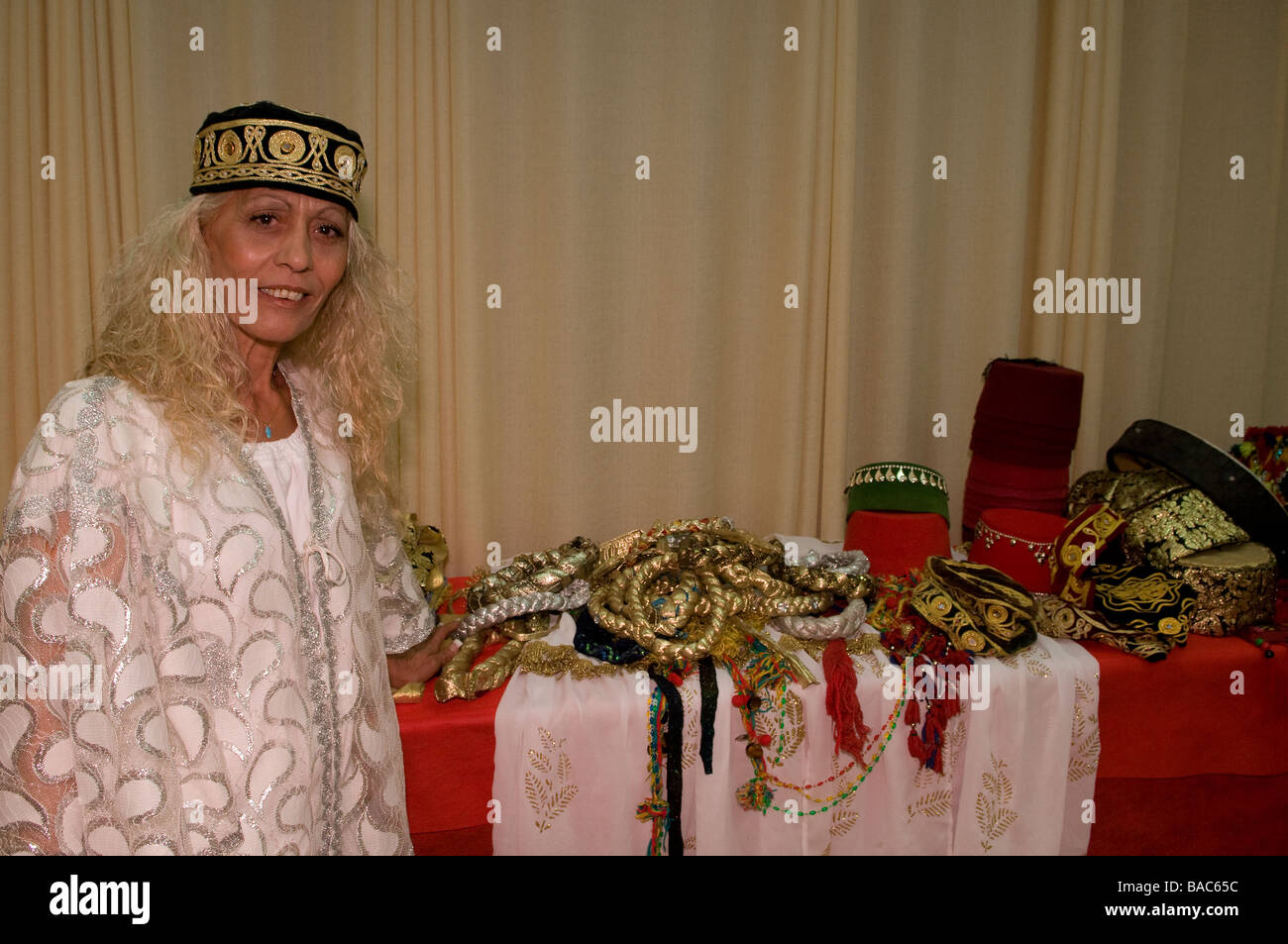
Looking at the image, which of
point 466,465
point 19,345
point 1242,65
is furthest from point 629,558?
point 1242,65

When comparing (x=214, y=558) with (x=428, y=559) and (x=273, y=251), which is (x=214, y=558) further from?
(x=428, y=559)

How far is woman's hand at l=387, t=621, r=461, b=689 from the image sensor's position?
1641 mm

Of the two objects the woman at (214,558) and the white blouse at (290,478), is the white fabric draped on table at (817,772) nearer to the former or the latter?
the woman at (214,558)

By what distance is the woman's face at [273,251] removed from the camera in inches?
47.5

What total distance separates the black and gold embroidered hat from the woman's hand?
0.94 m

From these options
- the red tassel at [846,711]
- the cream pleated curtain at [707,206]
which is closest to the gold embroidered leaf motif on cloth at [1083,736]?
the red tassel at [846,711]

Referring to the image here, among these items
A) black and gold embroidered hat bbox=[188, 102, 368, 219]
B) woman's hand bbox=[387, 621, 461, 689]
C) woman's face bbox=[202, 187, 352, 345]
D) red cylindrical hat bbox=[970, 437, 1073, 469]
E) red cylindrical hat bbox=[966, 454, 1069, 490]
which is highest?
black and gold embroidered hat bbox=[188, 102, 368, 219]

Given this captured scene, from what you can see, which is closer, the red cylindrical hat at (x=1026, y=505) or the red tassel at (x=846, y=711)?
the red tassel at (x=846, y=711)

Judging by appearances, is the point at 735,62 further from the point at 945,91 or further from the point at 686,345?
the point at 686,345

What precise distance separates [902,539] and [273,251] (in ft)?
5.20

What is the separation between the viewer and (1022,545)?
6.61 ft

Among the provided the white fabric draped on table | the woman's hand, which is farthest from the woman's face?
the white fabric draped on table

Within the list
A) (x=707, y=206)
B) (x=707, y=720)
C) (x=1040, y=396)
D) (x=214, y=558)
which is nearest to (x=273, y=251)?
(x=214, y=558)

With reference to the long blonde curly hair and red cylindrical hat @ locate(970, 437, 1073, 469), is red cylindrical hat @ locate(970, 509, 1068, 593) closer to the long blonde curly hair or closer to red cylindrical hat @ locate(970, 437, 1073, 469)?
red cylindrical hat @ locate(970, 437, 1073, 469)
